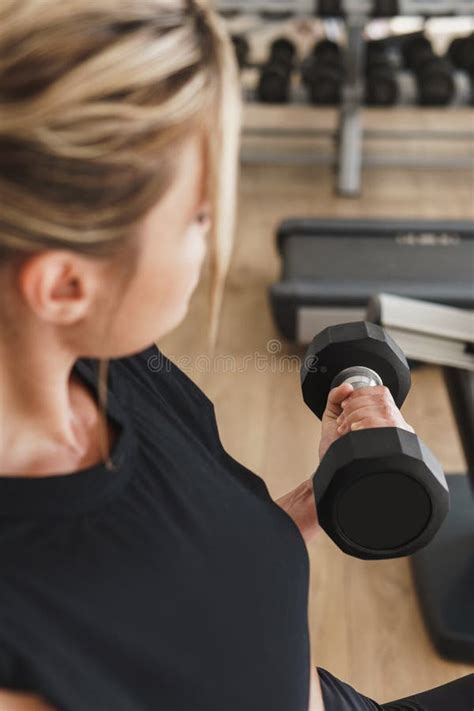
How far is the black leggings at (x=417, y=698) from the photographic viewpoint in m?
0.89

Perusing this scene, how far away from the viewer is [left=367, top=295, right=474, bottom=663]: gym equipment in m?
1.56

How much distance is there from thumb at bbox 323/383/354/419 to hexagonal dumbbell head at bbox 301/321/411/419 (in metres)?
0.04

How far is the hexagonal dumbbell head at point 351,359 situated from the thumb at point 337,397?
43 mm

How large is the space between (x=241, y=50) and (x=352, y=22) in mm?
437

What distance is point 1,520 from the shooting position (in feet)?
1.96

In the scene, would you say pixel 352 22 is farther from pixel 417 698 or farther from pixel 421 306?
pixel 417 698

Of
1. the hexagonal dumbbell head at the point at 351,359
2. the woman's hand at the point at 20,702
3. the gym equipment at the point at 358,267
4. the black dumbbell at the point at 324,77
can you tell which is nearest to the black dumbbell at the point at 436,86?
the black dumbbell at the point at 324,77

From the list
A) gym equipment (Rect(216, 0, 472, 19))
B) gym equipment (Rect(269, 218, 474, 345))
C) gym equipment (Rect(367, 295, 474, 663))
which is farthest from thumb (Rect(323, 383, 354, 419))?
gym equipment (Rect(216, 0, 472, 19))

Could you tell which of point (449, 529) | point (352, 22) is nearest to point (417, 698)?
point (449, 529)

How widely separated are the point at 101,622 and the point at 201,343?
1772 millimetres

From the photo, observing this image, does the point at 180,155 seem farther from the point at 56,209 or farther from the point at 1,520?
the point at 1,520

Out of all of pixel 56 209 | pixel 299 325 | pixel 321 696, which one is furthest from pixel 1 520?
pixel 299 325

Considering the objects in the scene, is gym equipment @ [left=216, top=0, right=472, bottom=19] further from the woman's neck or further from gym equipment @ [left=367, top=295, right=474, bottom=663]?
the woman's neck

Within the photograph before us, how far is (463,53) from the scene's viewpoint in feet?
10.9
